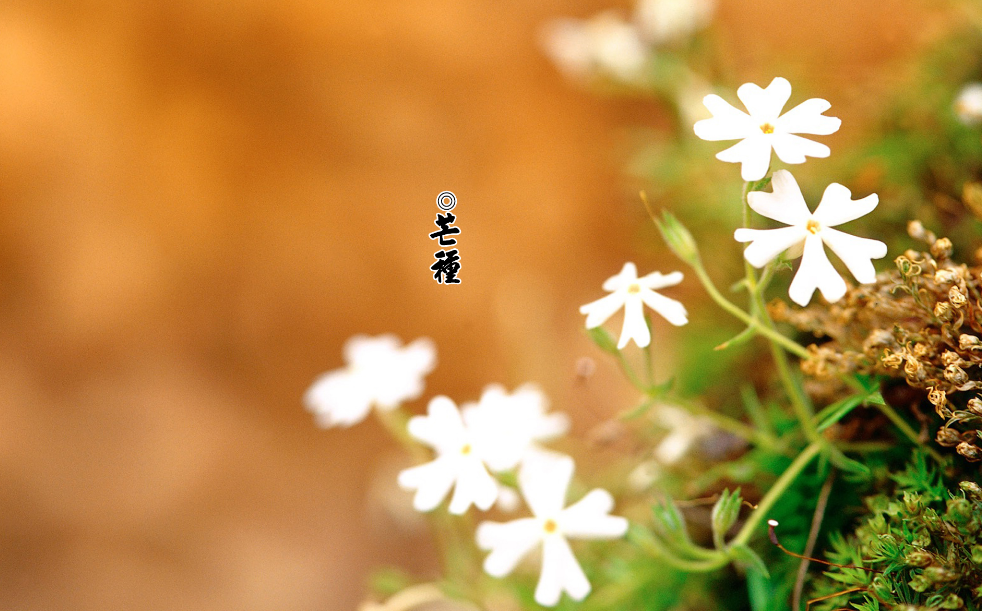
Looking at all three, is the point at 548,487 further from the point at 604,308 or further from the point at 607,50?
the point at 607,50

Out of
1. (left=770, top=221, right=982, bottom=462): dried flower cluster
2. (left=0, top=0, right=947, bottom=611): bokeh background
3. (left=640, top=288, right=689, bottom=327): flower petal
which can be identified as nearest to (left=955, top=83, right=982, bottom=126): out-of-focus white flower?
(left=770, top=221, right=982, bottom=462): dried flower cluster

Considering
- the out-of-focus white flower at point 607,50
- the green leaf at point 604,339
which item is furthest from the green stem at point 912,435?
the out-of-focus white flower at point 607,50

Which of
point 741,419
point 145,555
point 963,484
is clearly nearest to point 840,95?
point 741,419

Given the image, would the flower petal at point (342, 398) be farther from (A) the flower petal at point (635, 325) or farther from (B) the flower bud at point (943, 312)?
(B) the flower bud at point (943, 312)

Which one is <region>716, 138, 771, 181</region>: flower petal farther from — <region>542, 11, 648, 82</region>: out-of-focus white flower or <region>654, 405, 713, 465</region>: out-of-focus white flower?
<region>542, 11, 648, 82</region>: out-of-focus white flower

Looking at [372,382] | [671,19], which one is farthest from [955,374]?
[671,19]

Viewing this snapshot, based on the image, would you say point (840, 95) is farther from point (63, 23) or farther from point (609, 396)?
point (63, 23)
